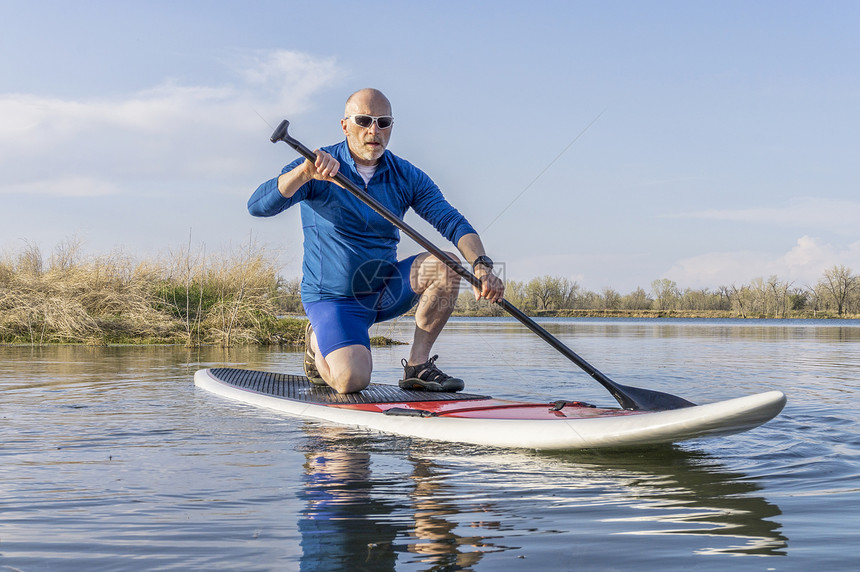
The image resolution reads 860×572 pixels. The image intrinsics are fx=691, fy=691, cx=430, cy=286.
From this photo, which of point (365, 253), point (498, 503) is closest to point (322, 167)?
point (365, 253)

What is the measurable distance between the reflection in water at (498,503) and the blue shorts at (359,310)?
4.21ft

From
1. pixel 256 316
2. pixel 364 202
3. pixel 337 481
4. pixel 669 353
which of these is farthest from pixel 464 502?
pixel 256 316

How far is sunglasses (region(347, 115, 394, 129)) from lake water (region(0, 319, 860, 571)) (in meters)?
1.88

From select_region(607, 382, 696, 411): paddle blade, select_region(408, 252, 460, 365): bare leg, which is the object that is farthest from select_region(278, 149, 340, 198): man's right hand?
select_region(607, 382, 696, 411): paddle blade

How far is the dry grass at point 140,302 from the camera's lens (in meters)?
11.7

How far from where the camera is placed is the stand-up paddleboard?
283 cm

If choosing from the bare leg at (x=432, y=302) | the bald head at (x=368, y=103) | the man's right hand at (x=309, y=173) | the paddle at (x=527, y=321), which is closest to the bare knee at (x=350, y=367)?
the bare leg at (x=432, y=302)

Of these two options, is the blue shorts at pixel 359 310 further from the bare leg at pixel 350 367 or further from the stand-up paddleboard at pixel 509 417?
the stand-up paddleboard at pixel 509 417

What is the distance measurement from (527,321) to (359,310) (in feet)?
3.87

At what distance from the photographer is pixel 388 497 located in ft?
7.79

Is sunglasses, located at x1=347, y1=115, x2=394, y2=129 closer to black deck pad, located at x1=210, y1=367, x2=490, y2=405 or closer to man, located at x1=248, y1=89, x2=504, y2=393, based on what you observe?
man, located at x1=248, y1=89, x2=504, y2=393

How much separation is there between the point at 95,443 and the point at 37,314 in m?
9.80

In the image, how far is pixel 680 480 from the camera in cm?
263

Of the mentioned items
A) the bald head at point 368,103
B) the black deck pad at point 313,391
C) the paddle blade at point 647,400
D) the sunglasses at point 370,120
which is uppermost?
the bald head at point 368,103
